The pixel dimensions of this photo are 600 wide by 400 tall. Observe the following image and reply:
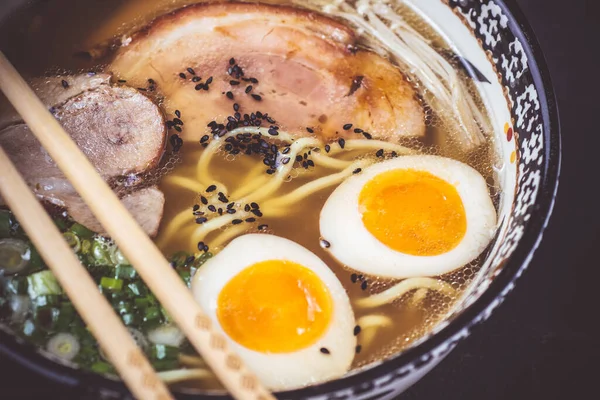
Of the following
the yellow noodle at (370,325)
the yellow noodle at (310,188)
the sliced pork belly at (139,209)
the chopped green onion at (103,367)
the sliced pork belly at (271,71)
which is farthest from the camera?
the sliced pork belly at (271,71)

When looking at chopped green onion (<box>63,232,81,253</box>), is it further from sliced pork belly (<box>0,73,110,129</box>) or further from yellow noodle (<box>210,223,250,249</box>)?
sliced pork belly (<box>0,73,110,129</box>)

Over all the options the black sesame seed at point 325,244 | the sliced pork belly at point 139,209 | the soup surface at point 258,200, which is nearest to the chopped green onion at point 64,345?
the soup surface at point 258,200

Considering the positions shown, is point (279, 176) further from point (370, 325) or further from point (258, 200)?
point (370, 325)

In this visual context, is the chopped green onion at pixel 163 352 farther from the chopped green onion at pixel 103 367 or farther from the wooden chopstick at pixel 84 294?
the wooden chopstick at pixel 84 294

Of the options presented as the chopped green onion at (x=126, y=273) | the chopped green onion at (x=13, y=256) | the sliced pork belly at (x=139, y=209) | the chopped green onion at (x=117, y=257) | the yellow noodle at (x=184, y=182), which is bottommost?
the chopped green onion at (x=126, y=273)

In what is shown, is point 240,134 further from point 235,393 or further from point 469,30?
point 235,393

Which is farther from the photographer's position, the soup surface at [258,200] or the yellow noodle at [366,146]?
the yellow noodle at [366,146]

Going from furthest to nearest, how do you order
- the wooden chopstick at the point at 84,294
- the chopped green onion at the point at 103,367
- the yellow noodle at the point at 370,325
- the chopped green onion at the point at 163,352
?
the yellow noodle at the point at 370,325
the chopped green onion at the point at 163,352
the chopped green onion at the point at 103,367
the wooden chopstick at the point at 84,294

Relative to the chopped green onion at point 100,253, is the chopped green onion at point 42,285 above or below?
below

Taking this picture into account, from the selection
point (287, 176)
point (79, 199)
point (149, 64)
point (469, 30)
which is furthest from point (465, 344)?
point (149, 64)
